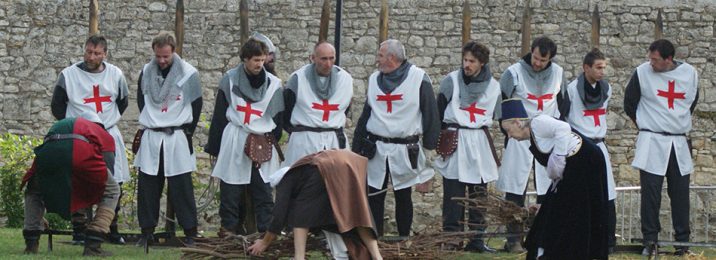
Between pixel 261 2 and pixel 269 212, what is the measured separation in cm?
643

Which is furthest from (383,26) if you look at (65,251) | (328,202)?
(328,202)

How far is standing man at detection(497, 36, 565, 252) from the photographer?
1200 centimetres

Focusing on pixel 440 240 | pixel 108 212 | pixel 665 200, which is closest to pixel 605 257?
pixel 440 240

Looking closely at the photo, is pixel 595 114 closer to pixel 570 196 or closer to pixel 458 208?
pixel 458 208

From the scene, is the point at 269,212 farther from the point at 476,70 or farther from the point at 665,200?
the point at 665,200

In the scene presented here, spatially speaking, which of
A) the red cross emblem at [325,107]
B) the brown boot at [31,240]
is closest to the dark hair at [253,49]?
the red cross emblem at [325,107]

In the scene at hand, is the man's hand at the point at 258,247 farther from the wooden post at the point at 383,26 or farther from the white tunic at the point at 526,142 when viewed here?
the wooden post at the point at 383,26

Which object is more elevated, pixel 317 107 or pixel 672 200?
pixel 317 107

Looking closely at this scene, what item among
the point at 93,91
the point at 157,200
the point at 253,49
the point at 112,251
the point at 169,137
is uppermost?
the point at 253,49

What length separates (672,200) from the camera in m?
12.2

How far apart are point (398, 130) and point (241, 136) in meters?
1.21

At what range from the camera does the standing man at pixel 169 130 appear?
1173 cm

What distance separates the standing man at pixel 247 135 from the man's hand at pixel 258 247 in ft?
4.80

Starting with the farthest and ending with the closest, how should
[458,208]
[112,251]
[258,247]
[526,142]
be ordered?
[526,142] < [458,208] < [112,251] < [258,247]
